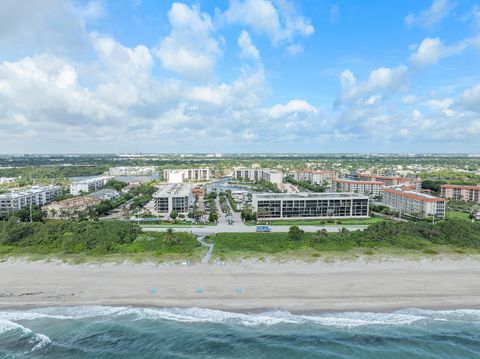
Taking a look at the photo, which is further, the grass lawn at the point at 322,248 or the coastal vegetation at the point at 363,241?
the coastal vegetation at the point at 363,241

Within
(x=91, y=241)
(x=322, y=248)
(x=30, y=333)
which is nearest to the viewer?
(x=30, y=333)

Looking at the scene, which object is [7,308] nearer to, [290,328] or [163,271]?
[163,271]

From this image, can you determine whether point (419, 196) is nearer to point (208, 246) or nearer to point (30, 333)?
point (208, 246)

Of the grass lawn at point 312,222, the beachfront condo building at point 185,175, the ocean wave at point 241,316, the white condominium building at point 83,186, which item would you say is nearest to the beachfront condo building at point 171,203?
the grass lawn at point 312,222

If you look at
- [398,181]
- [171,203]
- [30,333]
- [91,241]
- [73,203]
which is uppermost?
[398,181]

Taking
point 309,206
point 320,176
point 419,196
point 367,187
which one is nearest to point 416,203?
point 419,196

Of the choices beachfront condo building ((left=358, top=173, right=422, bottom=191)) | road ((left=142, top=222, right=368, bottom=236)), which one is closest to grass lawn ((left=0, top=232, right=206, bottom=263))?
road ((left=142, top=222, right=368, bottom=236))

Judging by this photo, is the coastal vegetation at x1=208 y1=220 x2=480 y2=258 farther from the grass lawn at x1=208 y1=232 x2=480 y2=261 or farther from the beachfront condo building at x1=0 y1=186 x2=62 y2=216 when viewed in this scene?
the beachfront condo building at x1=0 y1=186 x2=62 y2=216

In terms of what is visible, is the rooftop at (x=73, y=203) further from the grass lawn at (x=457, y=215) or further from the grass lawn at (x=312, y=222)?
the grass lawn at (x=457, y=215)
